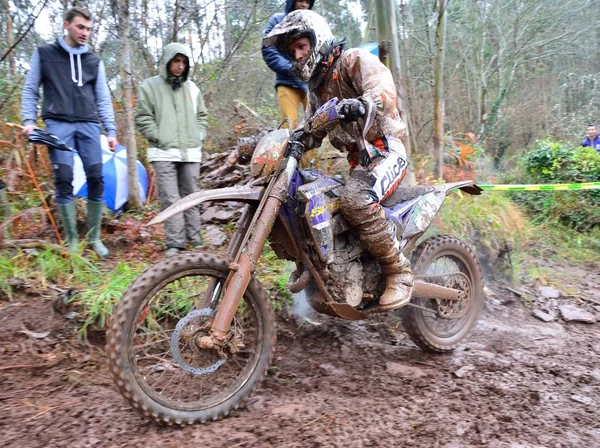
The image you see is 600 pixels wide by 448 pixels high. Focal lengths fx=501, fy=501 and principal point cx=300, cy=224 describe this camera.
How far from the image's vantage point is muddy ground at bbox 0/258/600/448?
262 cm

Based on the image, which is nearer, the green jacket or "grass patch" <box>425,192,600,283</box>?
the green jacket

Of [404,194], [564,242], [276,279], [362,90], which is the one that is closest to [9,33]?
[276,279]

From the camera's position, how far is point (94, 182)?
15.5ft

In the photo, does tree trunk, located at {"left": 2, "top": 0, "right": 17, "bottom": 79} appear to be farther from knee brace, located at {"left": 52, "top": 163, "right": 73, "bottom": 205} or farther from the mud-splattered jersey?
the mud-splattered jersey

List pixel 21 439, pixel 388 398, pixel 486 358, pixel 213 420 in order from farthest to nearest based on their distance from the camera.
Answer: pixel 486 358 < pixel 388 398 < pixel 213 420 < pixel 21 439

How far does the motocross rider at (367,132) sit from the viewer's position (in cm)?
315

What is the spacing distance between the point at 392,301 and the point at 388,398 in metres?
0.61

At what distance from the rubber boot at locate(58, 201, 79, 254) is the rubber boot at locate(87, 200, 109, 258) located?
194 millimetres

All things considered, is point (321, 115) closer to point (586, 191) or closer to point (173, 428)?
point (173, 428)

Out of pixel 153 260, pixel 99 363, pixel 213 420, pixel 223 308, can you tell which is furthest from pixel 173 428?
pixel 153 260

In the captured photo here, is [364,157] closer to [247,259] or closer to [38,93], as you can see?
[247,259]

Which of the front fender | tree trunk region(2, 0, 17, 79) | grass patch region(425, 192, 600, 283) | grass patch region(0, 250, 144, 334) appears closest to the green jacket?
grass patch region(0, 250, 144, 334)

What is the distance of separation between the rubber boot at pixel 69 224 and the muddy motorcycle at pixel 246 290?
147 centimetres

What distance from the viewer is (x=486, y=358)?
12.6 feet
